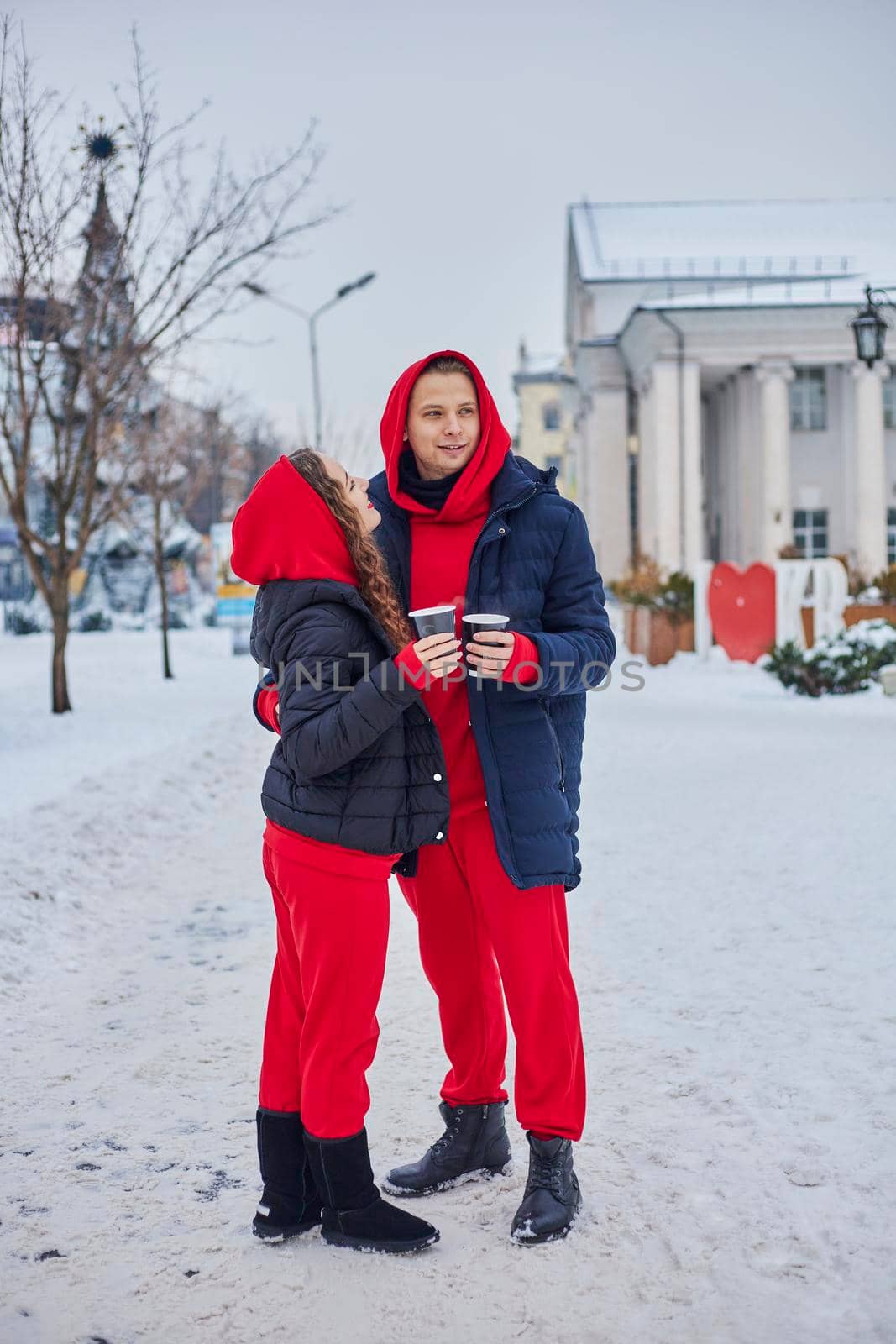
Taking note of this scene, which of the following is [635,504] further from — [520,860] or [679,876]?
[520,860]

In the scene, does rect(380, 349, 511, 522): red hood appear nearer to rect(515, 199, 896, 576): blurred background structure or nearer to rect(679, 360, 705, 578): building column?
rect(515, 199, 896, 576): blurred background structure

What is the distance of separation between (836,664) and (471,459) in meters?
13.6

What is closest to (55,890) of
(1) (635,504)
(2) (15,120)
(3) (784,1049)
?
(3) (784,1049)

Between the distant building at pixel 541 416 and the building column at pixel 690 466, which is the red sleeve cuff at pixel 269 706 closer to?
the building column at pixel 690 466

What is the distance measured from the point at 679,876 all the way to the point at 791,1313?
13.7 ft

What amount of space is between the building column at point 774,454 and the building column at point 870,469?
1.98 metres

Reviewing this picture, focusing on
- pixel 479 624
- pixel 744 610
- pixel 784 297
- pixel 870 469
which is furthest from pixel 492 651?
pixel 870 469

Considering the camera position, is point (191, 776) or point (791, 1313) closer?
point (791, 1313)

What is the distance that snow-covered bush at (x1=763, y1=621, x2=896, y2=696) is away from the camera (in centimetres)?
1598

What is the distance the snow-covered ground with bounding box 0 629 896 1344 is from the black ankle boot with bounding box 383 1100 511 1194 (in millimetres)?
69

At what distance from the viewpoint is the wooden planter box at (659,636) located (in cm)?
2286

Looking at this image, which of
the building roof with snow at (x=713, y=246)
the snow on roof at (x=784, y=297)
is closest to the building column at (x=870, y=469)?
the snow on roof at (x=784, y=297)

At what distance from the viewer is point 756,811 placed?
27.8ft

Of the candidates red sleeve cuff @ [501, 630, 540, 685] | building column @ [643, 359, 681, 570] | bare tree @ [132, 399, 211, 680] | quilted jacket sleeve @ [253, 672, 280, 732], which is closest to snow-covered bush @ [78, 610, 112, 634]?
bare tree @ [132, 399, 211, 680]
